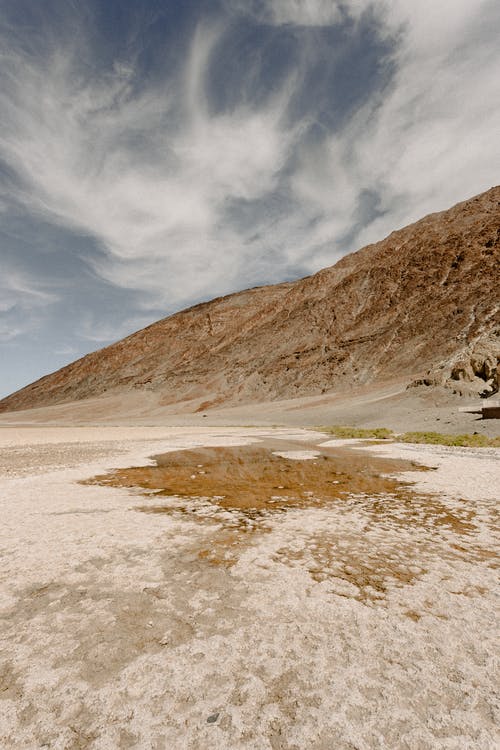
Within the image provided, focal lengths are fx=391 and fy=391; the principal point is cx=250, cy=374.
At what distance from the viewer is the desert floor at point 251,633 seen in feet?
7.40

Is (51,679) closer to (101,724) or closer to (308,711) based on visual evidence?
(101,724)

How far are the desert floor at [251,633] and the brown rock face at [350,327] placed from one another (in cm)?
3239

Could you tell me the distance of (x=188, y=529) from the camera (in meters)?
5.97

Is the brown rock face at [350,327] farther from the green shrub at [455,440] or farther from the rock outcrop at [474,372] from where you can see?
the green shrub at [455,440]

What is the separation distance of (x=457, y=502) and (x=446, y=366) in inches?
1278

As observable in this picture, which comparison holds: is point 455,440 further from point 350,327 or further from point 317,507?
point 350,327

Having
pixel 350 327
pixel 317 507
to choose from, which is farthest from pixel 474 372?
pixel 350 327

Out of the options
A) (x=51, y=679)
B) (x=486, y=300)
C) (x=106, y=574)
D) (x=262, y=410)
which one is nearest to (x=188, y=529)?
(x=106, y=574)

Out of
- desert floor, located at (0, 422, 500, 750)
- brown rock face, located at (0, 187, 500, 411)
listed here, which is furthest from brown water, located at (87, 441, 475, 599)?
brown rock face, located at (0, 187, 500, 411)

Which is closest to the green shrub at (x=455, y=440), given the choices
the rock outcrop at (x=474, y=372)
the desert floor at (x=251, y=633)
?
the rock outcrop at (x=474, y=372)

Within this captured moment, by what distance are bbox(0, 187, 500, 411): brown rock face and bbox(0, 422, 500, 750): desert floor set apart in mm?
32386

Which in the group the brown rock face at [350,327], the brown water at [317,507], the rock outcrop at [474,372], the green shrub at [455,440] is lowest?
the green shrub at [455,440]

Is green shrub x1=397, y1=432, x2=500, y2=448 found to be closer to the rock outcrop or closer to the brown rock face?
the rock outcrop

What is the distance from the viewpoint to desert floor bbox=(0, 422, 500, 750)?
2256 millimetres
